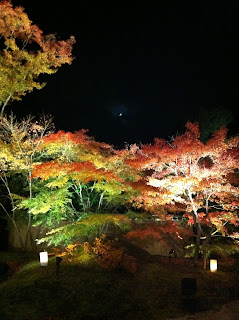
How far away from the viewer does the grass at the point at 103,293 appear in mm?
7281

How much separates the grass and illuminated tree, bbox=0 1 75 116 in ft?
26.1

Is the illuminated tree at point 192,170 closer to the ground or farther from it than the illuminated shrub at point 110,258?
farther from it

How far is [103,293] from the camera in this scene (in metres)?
8.27

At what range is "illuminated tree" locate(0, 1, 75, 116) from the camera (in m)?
12.6

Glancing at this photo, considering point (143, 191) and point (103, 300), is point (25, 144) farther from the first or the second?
point (103, 300)

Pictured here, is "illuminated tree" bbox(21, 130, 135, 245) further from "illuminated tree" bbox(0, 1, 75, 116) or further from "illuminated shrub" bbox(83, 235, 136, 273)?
"illuminated tree" bbox(0, 1, 75, 116)

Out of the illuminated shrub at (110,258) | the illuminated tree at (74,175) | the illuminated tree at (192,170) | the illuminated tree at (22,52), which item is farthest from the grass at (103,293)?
the illuminated tree at (22,52)

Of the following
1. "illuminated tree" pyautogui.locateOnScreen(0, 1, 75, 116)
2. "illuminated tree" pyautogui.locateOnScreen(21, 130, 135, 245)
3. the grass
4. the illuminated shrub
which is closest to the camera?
the grass

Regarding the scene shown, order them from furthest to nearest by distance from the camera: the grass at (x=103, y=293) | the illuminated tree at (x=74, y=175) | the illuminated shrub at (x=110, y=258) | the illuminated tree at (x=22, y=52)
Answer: the illuminated tree at (x=22, y=52), the illuminated tree at (x=74, y=175), the illuminated shrub at (x=110, y=258), the grass at (x=103, y=293)

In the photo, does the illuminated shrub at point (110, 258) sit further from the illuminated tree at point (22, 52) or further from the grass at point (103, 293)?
the illuminated tree at point (22, 52)

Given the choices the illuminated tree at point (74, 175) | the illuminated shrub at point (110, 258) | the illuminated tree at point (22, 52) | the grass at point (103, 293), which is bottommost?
the grass at point (103, 293)

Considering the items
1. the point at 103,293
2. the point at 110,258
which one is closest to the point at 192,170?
the point at 110,258

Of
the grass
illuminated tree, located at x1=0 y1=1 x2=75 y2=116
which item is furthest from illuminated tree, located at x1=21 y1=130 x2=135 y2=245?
illuminated tree, located at x1=0 y1=1 x2=75 y2=116

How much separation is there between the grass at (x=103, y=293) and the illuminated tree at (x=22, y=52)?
794 cm
